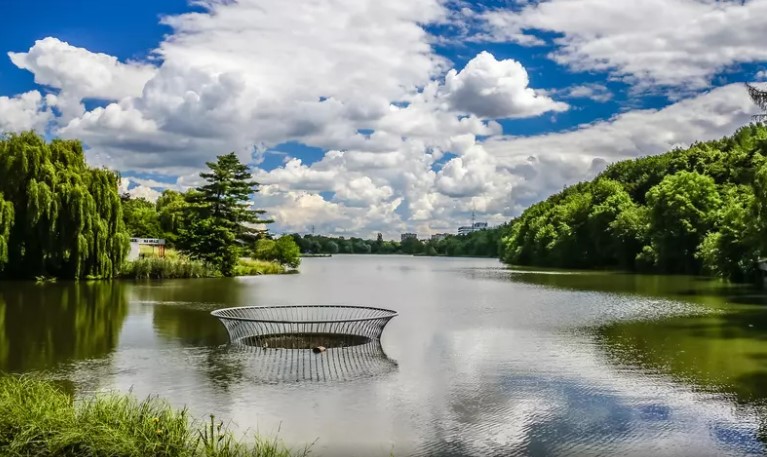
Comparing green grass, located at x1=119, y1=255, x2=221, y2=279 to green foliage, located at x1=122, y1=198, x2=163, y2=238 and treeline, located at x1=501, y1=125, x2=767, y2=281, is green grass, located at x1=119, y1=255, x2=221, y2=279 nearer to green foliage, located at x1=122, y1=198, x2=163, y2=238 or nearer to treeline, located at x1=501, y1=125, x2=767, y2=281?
green foliage, located at x1=122, y1=198, x2=163, y2=238

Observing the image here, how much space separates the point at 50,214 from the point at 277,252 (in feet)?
111

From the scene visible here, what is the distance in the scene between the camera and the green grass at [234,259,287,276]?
6006 centimetres

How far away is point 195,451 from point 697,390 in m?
10.5

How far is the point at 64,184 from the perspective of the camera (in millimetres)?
41844

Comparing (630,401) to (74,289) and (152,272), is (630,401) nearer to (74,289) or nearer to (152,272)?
(74,289)

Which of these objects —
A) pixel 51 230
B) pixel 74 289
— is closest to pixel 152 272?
pixel 51 230

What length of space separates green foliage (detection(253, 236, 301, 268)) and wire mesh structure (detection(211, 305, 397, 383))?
50.8 m

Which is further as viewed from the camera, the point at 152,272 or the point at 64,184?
the point at 152,272

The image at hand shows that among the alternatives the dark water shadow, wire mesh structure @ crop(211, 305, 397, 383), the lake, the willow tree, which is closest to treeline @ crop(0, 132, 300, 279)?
the willow tree

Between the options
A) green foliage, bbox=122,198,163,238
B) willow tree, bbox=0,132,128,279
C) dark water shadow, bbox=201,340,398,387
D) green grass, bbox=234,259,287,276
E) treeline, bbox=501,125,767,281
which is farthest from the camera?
green foliage, bbox=122,198,163,238

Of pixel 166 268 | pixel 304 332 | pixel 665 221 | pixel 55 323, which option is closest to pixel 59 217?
pixel 166 268

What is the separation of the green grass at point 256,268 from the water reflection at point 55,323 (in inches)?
859

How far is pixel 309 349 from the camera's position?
18.1 m

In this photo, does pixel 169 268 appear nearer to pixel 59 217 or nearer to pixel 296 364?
pixel 59 217
